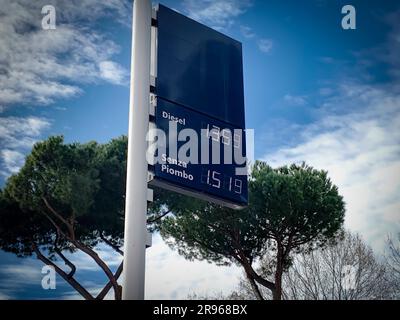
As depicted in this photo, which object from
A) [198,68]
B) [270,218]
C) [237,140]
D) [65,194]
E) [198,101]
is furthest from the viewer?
[270,218]

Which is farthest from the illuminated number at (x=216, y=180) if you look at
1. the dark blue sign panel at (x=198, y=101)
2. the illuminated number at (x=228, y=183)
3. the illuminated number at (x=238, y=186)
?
the illuminated number at (x=238, y=186)

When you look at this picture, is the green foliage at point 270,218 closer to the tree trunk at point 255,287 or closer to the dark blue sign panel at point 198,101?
the tree trunk at point 255,287

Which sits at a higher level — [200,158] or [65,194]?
[65,194]

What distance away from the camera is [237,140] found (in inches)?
301

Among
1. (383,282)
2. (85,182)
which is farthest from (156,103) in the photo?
(383,282)

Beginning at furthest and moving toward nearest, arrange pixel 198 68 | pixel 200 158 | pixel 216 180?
pixel 198 68 < pixel 216 180 < pixel 200 158

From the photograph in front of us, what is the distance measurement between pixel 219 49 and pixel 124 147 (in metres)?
16.6

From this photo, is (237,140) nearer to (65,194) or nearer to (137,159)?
(137,159)

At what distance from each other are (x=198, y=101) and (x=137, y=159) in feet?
5.50

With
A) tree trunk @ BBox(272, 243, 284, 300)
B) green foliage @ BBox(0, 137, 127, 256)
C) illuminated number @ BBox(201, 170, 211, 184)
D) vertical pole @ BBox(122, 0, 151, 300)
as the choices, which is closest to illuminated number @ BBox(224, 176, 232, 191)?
illuminated number @ BBox(201, 170, 211, 184)

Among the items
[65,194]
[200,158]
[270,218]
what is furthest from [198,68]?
[270,218]

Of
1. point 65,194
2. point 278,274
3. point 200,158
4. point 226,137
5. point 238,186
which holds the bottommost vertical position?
point 278,274

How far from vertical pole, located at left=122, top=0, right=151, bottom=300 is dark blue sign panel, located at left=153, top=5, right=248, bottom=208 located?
33cm

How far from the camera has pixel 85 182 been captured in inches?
835
